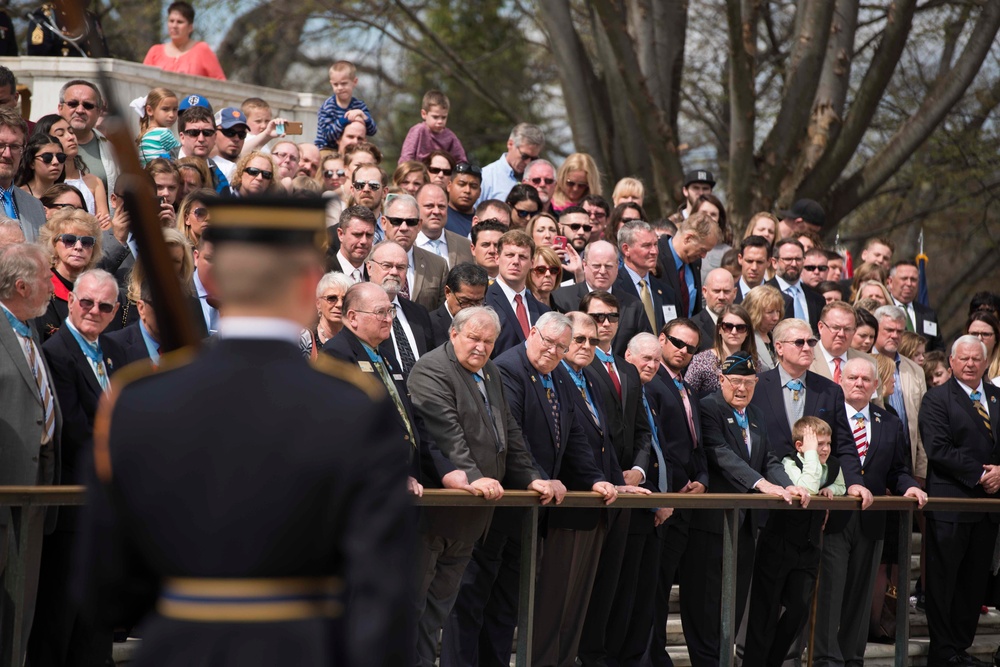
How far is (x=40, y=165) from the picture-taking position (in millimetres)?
8398

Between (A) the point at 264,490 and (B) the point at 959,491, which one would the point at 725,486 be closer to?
(B) the point at 959,491

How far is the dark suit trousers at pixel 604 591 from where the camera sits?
755cm

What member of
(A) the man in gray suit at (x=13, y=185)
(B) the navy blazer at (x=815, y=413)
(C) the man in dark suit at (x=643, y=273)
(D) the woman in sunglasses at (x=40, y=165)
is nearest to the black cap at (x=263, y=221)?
(A) the man in gray suit at (x=13, y=185)

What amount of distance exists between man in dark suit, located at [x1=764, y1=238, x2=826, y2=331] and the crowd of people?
0.02m

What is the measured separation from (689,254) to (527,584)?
172 inches

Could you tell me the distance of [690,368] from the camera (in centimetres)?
898

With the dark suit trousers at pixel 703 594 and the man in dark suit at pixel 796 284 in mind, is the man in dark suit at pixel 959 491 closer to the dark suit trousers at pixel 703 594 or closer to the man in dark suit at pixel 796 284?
the man in dark suit at pixel 796 284

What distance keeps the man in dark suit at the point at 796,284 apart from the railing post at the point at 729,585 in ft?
11.2

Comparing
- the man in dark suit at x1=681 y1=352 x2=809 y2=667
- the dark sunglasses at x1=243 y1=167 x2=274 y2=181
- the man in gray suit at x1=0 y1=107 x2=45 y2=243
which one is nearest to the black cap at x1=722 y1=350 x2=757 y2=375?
the man in dark suit at x1=681 y1=352 x2=809 y2=667

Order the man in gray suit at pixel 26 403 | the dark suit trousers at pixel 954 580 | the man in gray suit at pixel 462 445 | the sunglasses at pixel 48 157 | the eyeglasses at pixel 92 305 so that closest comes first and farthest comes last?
the man in gray suit at pixel 26 403 < the eyeglasses at pixel 92 305 < the man in gray suit at pixel 462 445 < the sunglasses at pixel 48 157 < the dark suit trousers at pixel 954 580

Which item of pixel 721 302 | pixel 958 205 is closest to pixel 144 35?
pixel 958 205

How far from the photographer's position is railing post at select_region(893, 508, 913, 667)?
8891mm

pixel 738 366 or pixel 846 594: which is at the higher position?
pixel 738 366

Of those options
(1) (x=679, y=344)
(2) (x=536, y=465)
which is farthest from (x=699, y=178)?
(2) (x=536, y=465)
